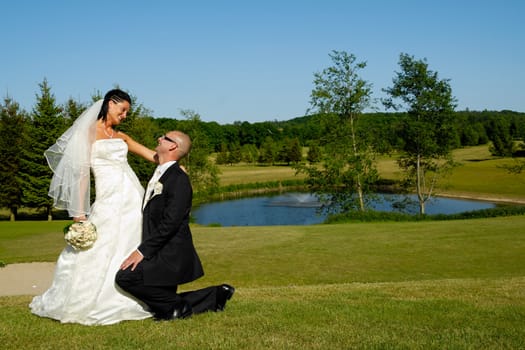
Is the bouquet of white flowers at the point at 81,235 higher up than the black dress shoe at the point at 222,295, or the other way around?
the bouquet of white flowers at the point at 81,235

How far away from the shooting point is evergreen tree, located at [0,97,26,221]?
37750 mm

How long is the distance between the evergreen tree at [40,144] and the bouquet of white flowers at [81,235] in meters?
33.3

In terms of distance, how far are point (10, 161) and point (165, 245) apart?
37.8m

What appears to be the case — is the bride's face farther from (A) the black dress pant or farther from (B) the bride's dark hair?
(A) the black dress pant

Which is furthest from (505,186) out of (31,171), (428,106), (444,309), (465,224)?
(444,309)

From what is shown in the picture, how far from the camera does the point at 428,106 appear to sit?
40500 millimetres

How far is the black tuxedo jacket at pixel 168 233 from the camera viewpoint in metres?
5.24

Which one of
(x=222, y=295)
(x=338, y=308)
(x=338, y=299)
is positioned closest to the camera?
(x=222, y=295)

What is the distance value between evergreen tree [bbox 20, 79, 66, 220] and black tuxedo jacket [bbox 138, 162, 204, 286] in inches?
1328

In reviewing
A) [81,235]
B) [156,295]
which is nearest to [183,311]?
[156,295]

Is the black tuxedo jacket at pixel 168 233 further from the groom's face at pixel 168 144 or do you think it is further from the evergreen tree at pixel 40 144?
the evergreen tree at pixel 40 144

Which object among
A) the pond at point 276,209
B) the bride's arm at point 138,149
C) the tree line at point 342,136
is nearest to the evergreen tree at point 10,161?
the tree line at point 342,136

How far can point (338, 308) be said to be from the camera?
6270 millimetres

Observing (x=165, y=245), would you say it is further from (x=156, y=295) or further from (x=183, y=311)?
(x=183, y=311)
